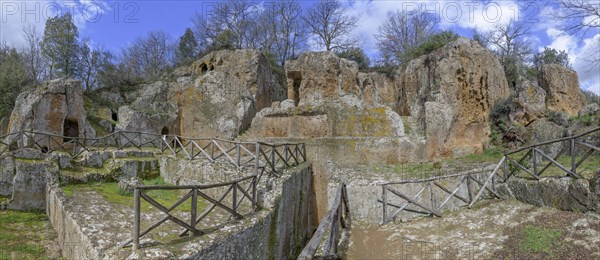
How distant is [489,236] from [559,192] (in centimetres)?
210

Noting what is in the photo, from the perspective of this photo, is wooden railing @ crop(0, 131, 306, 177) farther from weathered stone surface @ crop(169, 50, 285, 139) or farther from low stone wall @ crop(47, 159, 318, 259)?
weathered stone surface @ crop(169, 50, 285, 139)

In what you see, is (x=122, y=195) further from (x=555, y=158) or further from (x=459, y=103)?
(x=459, y=103)

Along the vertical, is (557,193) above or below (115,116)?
below

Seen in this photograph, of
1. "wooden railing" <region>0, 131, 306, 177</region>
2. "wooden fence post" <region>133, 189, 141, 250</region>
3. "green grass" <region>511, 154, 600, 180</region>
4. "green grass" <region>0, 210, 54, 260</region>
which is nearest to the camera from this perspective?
"wooden fence post" <region>133, 189, 141, 250</region>

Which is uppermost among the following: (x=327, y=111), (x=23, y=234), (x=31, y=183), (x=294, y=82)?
(x=294, y=82)

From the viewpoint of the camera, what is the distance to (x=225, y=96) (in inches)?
814

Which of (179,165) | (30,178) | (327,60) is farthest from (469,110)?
(30,178)

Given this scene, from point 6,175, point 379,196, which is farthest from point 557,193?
point 6,175

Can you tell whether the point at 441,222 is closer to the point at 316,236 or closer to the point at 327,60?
the point at 316,236

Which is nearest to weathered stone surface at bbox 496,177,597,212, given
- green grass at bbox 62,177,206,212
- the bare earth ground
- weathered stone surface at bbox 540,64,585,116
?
the bare earth ground

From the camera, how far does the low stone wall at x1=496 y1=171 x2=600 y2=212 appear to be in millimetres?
6613

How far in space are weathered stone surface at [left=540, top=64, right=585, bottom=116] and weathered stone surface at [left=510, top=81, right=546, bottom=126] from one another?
157 cm

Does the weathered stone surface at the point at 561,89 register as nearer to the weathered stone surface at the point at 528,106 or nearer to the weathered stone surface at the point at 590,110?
the weathered stone surface at the point at 590,110

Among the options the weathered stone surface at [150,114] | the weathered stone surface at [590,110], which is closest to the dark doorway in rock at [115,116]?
Answer: the weathered stone surface at [150,114]
